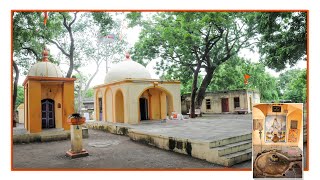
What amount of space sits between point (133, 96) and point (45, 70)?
3.26 metres

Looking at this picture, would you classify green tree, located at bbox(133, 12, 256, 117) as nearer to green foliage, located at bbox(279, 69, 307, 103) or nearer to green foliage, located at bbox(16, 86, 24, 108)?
green foliage, located at bbox(279, 69, 307, 103)

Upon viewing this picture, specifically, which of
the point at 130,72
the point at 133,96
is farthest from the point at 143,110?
the point at 130,72

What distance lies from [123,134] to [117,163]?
3.21 m

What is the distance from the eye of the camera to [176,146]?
6254mm

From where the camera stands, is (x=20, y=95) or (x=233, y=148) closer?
(x=233, y=148)

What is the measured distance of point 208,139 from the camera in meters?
5.93

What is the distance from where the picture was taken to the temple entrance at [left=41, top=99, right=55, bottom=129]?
25.6 ft

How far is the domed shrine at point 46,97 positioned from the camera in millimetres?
7336

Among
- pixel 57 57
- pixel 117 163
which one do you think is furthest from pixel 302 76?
pixel 57 57

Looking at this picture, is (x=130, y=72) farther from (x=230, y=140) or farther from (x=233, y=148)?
(x=233, y=148)

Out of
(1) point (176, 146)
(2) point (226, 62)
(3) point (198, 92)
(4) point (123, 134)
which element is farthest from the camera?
(4) point (123, 134)

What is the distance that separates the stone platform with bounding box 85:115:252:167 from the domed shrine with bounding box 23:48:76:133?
214cm

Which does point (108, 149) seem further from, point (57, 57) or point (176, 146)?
point (57, 57)

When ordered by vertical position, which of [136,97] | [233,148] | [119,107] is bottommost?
[233,148]
